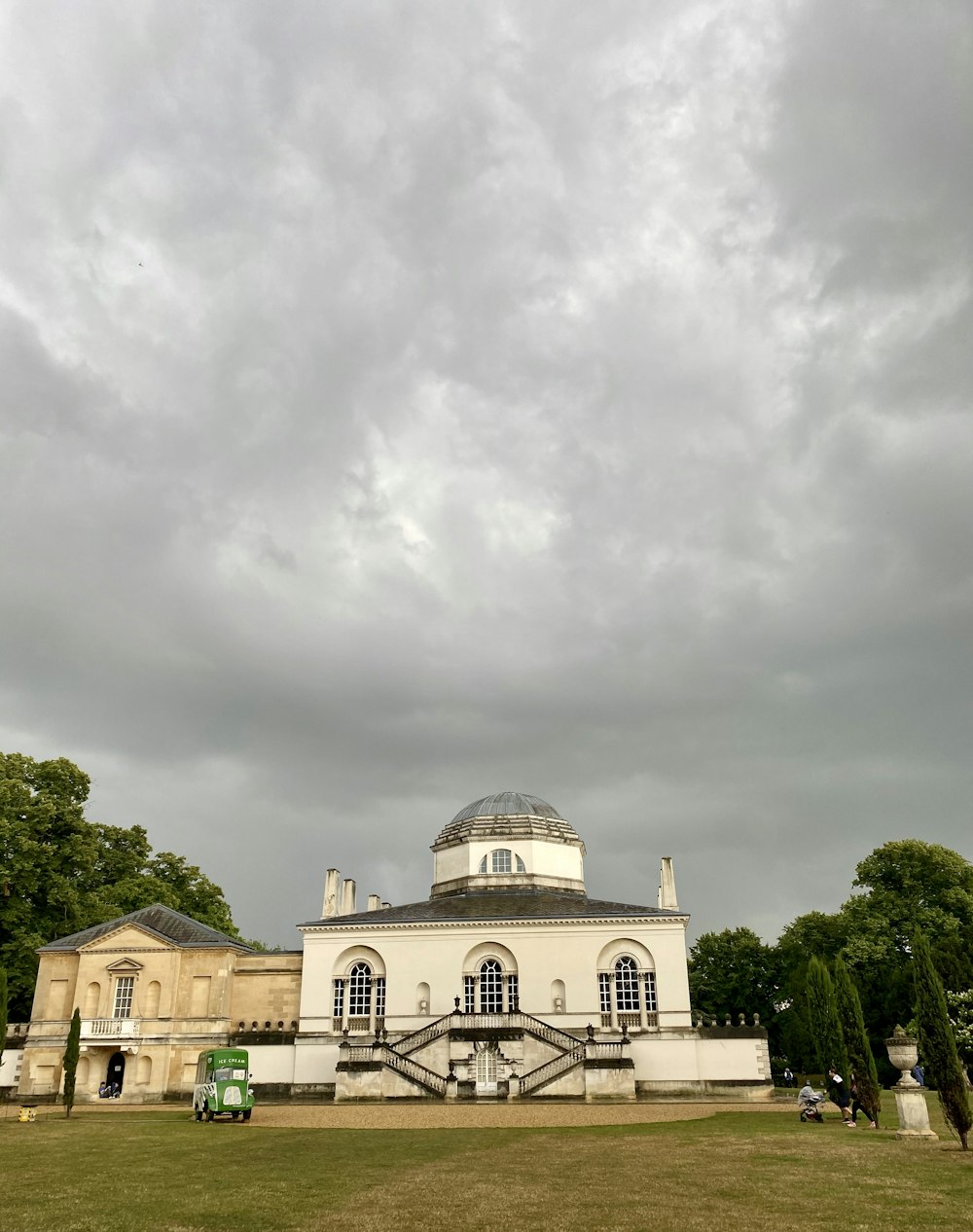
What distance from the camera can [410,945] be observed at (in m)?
43.8

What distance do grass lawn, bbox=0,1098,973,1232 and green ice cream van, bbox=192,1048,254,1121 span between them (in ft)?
20.8

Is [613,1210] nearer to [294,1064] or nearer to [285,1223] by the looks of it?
[285,1223]

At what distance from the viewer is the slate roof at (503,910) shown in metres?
43.0

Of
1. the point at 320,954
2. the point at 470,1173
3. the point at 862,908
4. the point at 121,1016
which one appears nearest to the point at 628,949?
the point at 320,954

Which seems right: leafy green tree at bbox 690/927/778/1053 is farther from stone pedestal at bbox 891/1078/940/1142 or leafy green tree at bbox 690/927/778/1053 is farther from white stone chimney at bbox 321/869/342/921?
stone pedestal at bbox 891/1078/940/1142

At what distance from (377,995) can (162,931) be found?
1034cm

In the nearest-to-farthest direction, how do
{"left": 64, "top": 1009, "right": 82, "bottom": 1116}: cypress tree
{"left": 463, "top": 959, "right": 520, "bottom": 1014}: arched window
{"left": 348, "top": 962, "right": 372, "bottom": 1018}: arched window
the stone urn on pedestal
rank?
the stone urn on pedestal → {"left": 64, "top": 1009, "right": 82, "bottom": 1116}: cypress tree → {"left": 463, "top": 959, "right": 520, "bottom": 1014}: arched window → {"left": 348, "top": 962, "right": 372, "bottom": 1018}: arched window

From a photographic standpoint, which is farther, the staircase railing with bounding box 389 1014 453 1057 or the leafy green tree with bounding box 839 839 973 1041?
the leafy green tree with bounding box 839 839 973 1041

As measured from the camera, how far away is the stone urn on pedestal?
20594 mm

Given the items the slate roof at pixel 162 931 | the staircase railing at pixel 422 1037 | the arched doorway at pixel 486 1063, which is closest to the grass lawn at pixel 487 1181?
the arched doorway at pixel 486 1063

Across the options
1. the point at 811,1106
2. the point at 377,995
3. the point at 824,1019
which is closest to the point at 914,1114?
the point at 811,1106

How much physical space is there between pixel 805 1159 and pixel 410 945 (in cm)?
Answer: 2881

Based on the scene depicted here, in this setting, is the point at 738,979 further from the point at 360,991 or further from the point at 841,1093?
the point at 841,1093

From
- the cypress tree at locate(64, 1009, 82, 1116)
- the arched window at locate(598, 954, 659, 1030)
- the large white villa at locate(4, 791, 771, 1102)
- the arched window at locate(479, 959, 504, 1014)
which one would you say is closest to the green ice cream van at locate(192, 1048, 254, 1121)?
the cypress tree at locate(64, 1009, 82, 1116)
